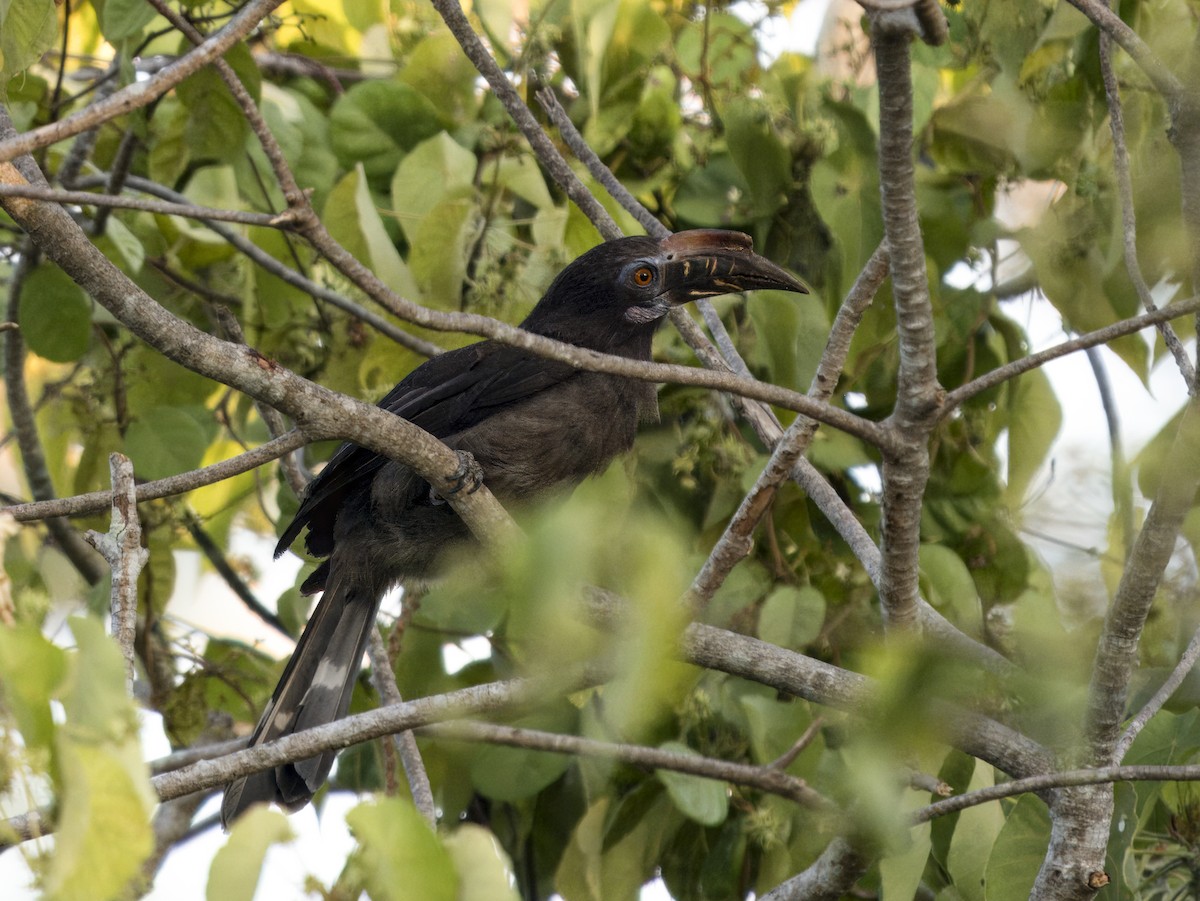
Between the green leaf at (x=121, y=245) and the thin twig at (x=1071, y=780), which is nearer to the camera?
the thin twig at (x=1071, y=780)

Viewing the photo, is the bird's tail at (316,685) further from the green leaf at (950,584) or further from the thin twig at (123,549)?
the green leaf at (950,584)

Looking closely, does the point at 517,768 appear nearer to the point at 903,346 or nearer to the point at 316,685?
the point at 316,685

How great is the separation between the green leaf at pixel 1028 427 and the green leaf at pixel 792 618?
754mm

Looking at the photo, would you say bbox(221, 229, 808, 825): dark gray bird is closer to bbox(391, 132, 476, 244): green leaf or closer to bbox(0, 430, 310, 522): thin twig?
bbox(391, 132, 476, 244): green leaf

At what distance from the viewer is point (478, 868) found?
1.27 m

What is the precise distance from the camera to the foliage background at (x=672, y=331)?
2.81 metres

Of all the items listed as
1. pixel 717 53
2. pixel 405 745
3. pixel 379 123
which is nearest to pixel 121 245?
pixel 379 123

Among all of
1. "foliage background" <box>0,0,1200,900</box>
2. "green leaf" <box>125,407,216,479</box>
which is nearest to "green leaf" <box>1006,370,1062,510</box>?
"foliage background" <box>0,0,1200,900</box>

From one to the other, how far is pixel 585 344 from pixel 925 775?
1.74 m

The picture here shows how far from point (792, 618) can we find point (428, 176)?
157 centimetres

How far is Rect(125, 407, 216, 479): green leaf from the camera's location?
3406mm

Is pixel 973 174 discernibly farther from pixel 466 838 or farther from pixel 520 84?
pixel 466 838

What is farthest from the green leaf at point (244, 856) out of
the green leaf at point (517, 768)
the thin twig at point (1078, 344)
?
the green leaf at point (517, 768)

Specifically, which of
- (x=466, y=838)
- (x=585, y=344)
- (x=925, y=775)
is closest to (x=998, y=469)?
(x=585, y=344)
